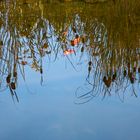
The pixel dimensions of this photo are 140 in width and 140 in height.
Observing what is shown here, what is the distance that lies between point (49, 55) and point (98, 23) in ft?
2.93

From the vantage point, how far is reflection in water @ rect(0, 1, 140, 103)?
3.28 metres

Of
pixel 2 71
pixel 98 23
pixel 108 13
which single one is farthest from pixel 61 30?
pixel 2 71

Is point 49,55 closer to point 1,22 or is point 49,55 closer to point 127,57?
point 127,57

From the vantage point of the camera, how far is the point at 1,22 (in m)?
4.55

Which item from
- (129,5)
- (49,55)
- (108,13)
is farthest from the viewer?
(129,5)

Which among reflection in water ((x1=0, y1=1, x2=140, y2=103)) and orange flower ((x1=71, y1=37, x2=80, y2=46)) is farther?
orange flower ((x1=71, y1=37, x2=80, y2=46))

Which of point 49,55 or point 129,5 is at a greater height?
point 129,5

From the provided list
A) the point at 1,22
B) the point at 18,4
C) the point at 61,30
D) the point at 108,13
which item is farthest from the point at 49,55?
the point at 18,4

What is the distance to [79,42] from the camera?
405 cm

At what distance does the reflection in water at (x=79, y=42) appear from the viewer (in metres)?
3.28

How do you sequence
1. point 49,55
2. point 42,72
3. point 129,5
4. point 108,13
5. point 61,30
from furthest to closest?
point 129,5, point 108,13, point 61,30, point 49,55, point 42,72

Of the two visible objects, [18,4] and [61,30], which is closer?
[61,30]

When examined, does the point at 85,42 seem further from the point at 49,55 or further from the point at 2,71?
the point at 2,71

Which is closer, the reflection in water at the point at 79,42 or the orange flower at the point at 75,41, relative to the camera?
the reflection in water at the point at 79,42
